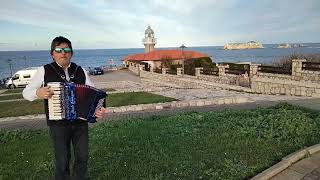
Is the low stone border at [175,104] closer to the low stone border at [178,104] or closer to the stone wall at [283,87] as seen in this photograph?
the low stone border at [178,104]

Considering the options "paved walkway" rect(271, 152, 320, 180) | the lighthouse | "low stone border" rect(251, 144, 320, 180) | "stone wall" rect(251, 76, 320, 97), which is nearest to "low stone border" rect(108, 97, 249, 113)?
"stone wall" rect(251, 76, 320, 97)

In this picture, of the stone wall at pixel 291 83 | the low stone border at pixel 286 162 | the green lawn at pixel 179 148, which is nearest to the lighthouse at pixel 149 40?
the stone wall at pixel 291 83

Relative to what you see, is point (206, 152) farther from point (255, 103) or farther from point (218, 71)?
point (218, 71)

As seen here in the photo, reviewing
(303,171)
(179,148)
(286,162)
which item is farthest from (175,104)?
(303,171)

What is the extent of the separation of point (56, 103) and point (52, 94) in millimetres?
124

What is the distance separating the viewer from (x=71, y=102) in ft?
13.1

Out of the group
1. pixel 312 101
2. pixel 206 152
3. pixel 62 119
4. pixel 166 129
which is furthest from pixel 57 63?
pixel 312 101

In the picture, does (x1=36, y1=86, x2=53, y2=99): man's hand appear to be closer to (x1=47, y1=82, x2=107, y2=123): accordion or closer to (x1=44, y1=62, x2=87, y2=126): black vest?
(x1=47, y1=82, x2=107, y2=123): accordion

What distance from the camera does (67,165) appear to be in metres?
4.41

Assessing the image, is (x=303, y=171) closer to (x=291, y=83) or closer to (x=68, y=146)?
(x=68, y=146)

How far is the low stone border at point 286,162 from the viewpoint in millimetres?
5071

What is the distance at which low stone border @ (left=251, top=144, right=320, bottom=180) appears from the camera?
16.6 ft

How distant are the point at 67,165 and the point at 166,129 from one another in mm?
4164

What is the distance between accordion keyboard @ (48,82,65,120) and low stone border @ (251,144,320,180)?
3.00 m
